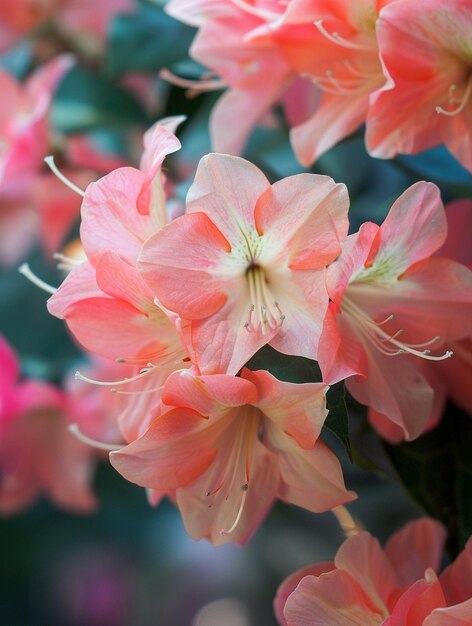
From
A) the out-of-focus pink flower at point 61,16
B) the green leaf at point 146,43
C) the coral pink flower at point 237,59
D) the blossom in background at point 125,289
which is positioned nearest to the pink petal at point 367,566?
the blossom in background at point 125,289

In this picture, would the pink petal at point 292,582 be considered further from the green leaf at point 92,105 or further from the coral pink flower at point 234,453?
the green leaf at point 92,105

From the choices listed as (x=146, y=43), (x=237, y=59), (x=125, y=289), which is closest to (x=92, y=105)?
(x=146, y=43)

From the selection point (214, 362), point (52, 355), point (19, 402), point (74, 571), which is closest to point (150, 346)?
point (214, 362)

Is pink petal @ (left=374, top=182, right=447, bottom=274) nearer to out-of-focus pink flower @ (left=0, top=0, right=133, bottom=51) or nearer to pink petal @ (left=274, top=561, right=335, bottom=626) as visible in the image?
pink petal @ (left=274, top=561, right=335, bottom=626)

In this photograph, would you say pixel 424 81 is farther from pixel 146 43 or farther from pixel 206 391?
pixel 146 43

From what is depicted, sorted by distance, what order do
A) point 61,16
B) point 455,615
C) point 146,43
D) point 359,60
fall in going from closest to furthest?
point 455,615 → point 359,60 → point 146,43 → point 61,16

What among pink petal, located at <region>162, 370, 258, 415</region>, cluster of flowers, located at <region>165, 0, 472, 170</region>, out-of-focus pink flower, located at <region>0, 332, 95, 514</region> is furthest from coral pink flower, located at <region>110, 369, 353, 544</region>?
out-of-focus pink flower, located at <region>0, 332, 95, 514</region>
